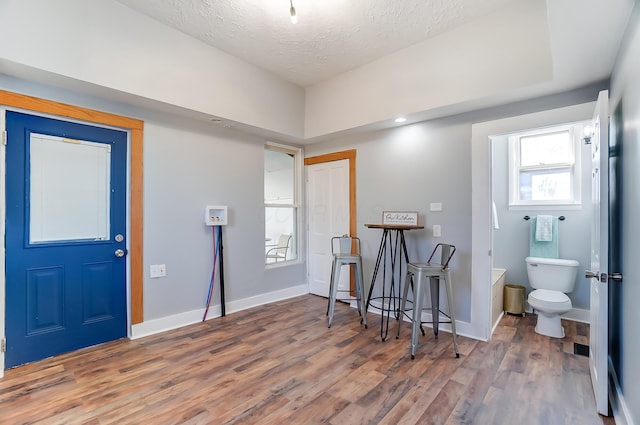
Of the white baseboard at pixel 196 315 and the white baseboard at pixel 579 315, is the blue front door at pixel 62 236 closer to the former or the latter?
the white baseboard at pixel 196 315

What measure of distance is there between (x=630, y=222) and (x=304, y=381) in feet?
7.59

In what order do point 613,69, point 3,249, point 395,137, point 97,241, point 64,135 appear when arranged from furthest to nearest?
1. point 395,137
2. point 97,241
3. point 64,135
4. point 3,249
5. point 613,69

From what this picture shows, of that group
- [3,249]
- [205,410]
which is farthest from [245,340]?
[3,249]

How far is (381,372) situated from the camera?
238cm

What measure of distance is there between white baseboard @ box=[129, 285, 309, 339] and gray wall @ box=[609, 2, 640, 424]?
11.4 ft

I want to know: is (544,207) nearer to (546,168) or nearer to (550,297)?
(546,168)

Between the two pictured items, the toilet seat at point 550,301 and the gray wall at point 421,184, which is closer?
the toilet seat at point 550,301

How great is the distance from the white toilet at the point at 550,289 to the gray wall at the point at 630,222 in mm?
927

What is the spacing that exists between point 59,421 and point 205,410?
33.0 inches

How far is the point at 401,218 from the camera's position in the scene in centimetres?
352

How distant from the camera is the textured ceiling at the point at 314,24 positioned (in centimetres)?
252

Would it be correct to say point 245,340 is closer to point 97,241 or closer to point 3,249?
point 97,241

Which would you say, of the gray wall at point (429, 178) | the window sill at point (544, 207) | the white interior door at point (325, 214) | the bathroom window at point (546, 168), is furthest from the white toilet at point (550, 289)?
the white interior door at point (325, 214)

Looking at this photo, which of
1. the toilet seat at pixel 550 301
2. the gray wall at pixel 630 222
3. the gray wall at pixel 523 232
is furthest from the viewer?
the gray wall at pixel 523 232
